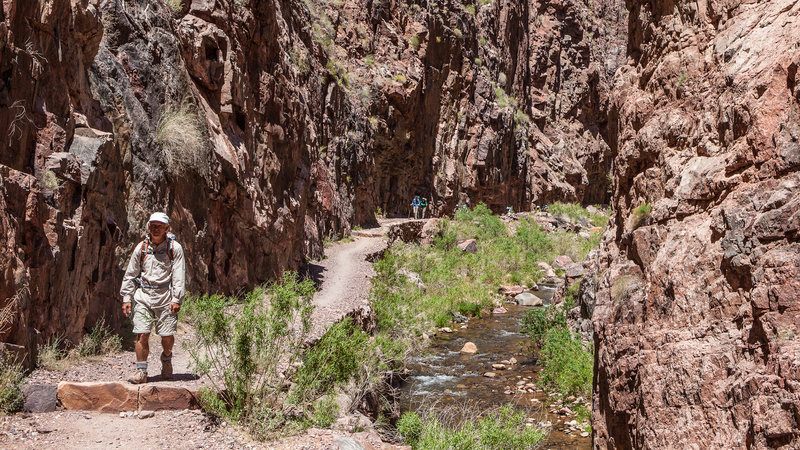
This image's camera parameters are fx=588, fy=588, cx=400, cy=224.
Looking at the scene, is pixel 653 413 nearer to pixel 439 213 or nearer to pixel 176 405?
pixel 176 405

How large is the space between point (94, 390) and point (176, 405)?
743mm

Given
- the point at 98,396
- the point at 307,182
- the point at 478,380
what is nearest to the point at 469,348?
the point at 478,380

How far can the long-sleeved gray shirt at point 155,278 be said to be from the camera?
6141 millimetres

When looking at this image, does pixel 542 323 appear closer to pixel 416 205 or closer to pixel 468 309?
pixel 468 309

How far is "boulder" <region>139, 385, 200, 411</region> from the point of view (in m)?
5.59

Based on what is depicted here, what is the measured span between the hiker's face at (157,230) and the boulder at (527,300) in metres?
15.7

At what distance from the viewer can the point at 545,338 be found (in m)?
13.1

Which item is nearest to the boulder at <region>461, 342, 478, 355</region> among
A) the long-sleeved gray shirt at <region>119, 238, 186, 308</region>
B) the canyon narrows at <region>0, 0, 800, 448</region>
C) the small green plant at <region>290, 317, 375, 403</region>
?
the canyon narrows at <region>0, 0, 800, 448</region>

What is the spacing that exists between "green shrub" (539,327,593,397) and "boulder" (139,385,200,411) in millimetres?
6820

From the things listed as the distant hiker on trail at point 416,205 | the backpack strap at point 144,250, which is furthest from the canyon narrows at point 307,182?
the distant hiker on trail at point 416,205

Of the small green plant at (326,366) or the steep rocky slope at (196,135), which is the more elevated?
the steep rocky slope at (196,135)

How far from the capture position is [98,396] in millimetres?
5480

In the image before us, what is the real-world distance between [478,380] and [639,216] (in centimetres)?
650

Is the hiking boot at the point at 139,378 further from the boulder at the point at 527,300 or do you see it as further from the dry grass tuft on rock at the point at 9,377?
the boulder at the point at 527,300
